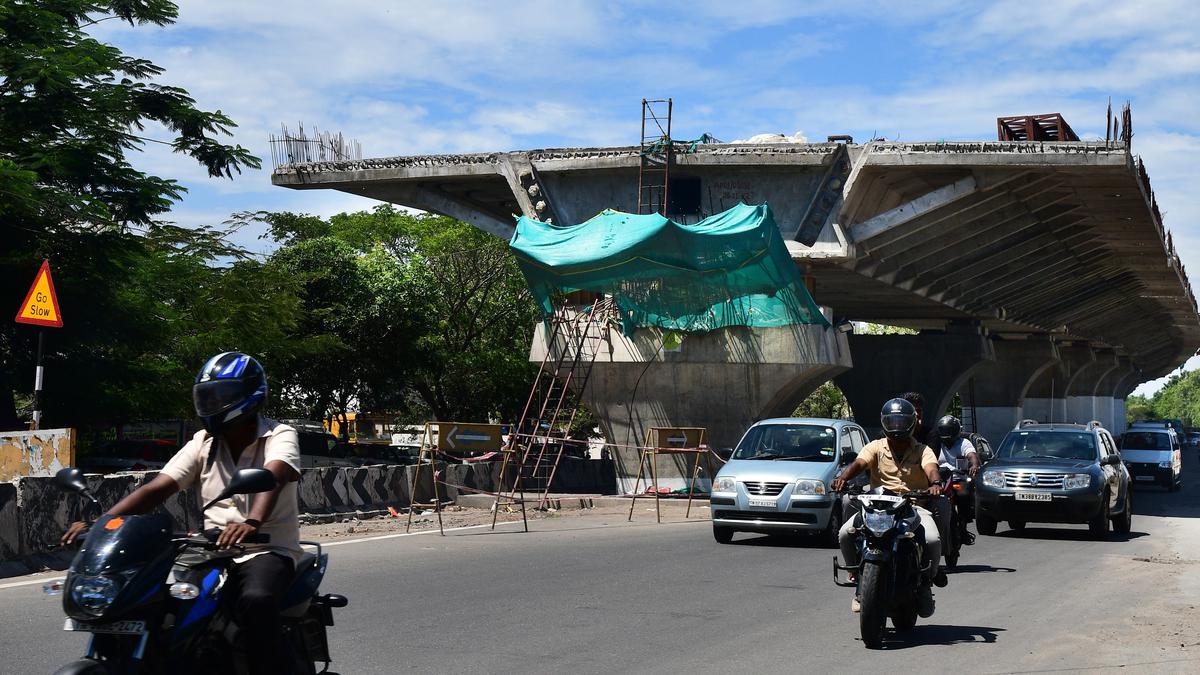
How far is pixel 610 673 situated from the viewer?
7621 millimetres

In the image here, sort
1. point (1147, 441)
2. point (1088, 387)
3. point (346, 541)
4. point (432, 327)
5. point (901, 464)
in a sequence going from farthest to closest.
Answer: point (1088, 387)
point (432, 327)
point (1147, 441)
point (346, 541)
point (901, 464)

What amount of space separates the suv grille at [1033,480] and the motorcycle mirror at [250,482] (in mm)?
15180

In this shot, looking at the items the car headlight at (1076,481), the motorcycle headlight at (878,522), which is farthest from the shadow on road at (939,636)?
the car headlight at (1076,481)

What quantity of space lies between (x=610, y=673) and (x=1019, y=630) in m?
3.49

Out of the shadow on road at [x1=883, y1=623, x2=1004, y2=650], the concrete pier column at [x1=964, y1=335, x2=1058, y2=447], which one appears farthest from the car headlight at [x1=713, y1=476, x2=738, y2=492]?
the concrete pier column at [x1=964, y1=335, x2=1058, y2=447]

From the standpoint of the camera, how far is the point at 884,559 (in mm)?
8312

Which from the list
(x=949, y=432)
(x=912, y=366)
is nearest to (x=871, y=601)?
(x=949, y=432)

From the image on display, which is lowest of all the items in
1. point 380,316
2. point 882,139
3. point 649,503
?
point 649,503

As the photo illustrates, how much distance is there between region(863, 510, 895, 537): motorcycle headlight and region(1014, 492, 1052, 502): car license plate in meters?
10.3

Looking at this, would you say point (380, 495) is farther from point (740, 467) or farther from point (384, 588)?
point (384, 588)

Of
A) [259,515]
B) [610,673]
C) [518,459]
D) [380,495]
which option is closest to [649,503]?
[518,459]

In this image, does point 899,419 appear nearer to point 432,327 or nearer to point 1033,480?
point 1033,480

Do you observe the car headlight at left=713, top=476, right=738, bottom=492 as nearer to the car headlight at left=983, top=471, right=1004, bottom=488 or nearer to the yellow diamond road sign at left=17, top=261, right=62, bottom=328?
the car headlight at left=983, top=471, right=1004, bottom=488

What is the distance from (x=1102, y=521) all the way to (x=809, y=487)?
180 inches
